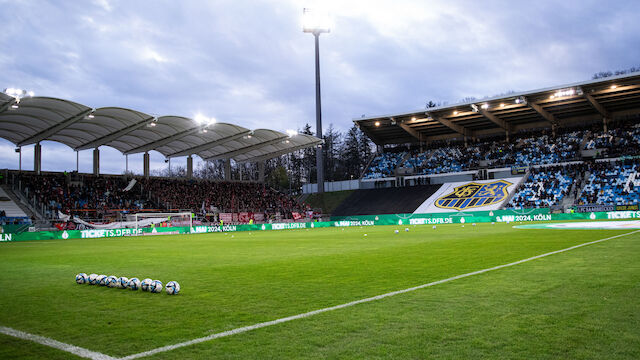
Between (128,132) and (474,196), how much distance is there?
125ft

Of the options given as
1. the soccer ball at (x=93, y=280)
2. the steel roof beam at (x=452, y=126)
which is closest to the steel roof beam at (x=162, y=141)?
the steel roof beam at (x=452, y=126)

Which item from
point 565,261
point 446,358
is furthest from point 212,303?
point 565,261

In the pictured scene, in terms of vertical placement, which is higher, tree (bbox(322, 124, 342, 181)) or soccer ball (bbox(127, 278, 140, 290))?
tree (bbox(322, 124, 342, 181))

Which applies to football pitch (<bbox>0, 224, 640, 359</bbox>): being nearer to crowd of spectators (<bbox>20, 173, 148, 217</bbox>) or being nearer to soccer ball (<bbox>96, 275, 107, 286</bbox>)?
soccer ball (<bbox>96, 275, 107, 286</bbox>)

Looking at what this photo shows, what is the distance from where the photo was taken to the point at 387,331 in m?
5.04

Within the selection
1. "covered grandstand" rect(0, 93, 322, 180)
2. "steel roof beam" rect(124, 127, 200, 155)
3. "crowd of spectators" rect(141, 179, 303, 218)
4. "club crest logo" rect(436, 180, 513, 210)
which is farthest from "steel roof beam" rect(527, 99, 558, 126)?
"steel roof beam" rect(124, 127, 200, 155)

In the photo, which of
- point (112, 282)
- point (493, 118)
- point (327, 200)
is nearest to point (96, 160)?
point (327, 200)

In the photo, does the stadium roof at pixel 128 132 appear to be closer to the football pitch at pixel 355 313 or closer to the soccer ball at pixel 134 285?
the football pitch at pixel 355 313

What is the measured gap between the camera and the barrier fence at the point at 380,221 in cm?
3409

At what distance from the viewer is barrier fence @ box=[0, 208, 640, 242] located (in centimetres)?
3409

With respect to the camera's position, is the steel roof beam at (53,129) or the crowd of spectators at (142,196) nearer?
the steel roof beam at (53,129)

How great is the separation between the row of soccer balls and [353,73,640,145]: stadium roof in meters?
50.5

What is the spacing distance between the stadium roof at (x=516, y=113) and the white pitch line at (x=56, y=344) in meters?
52.8

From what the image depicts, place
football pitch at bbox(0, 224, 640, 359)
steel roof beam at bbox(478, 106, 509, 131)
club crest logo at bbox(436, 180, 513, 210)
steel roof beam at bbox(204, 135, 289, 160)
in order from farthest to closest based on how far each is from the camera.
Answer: steel roof beam at bbox(478, 106, 509, 131)
steel roof beam at bbox(204, 135, 289, 160)
club crest logo at bbox(436, 180, 513, 210)
football pitch at bbox(0, 224, 640, 359)
